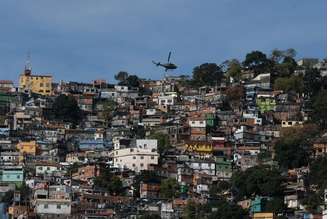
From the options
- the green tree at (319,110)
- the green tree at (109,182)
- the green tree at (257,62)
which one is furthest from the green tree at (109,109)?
the green tree at (109,182)

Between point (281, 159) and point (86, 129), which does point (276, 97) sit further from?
point (281, 159)

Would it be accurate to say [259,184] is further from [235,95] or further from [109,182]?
[235,95]

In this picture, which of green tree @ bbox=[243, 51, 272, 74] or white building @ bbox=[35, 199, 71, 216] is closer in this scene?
white building @ bbox=[35, 199, 71, 216]

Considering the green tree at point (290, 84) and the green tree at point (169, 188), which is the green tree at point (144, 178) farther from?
the green tree at point (290, 84)

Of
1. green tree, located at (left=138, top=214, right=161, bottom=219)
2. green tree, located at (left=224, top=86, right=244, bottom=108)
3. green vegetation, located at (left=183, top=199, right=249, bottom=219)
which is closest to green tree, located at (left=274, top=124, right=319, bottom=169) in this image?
green vegetation, located at (left=183, top=199, right=249, bottom=219)

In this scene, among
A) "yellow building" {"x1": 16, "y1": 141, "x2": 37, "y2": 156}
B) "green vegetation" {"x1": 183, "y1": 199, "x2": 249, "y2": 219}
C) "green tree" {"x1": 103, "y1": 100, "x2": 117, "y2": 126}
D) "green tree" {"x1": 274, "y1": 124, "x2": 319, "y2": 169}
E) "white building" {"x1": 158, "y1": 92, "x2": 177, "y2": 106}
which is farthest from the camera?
"white building" {"x1": 158, "y1": 92, "x2": 177, "y2": 106}

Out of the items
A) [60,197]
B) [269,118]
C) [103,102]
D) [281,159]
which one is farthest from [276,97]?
[60,197]

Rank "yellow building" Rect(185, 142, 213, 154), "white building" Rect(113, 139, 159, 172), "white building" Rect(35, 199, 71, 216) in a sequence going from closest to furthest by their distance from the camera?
"white building" Rect(35, 199, 71, 216) < "white building" Rect(113, 139, 159, 172) < "yellow building" Rect(185, 142, 213, 154)

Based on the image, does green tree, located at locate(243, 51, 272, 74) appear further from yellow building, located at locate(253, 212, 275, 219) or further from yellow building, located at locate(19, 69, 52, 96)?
yellow building, located at locate(253, 212, 275, 219)
